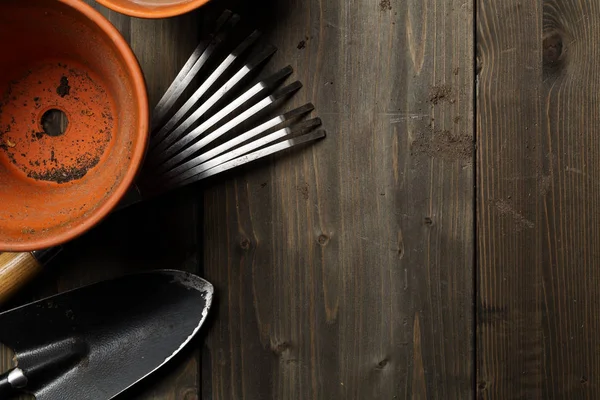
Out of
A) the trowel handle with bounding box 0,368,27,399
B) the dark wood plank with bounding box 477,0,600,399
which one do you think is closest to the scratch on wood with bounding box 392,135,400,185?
the dark wood plank with bounding box 477,0,600,399

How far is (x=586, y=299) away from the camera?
0.69m

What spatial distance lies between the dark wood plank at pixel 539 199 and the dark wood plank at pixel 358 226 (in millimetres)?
29

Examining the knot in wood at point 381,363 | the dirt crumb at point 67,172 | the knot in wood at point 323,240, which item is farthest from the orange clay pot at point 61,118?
the knot in wood at point 381,363

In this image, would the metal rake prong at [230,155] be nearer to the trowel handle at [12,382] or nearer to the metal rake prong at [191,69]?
the metal rake prong at [191,69]

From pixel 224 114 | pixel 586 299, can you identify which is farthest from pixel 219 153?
pixel 586 299

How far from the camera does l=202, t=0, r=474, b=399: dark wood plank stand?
2.26 ft

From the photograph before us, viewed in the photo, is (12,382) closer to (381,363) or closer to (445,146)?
(381,363)

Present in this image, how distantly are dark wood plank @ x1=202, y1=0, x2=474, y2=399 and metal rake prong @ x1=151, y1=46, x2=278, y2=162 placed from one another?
0.02 m

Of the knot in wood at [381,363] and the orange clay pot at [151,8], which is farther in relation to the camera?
the knot in wood at [381,363]

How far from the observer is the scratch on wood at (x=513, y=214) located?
2.27 ft

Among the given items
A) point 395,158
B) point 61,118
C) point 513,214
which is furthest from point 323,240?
point 61,118

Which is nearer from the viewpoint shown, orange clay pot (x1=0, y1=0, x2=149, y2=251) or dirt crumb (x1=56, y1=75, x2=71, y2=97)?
orange clay pot (x1=0, y1=0, x2=149, y2=251)

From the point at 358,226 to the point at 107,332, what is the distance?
1.12ft

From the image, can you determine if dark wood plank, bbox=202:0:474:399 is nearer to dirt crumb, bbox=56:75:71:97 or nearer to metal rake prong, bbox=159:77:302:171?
metal rake prong, bbox=159:77:302:171
